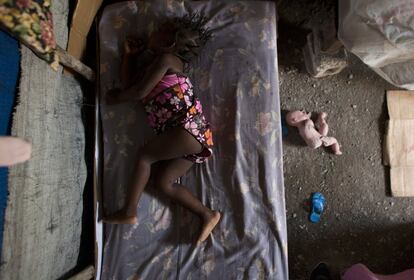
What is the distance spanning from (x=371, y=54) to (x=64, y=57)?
1231 millimetres

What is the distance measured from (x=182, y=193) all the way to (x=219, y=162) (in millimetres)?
222

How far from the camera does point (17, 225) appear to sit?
3.76 feet

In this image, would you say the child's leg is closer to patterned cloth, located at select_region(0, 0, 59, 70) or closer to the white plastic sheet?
patterned cloth, located at select_region(0, 0, 59, 70)

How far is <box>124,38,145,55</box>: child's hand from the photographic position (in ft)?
5.10

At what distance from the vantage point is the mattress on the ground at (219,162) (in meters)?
1.53

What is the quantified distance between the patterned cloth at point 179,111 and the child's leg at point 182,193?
0.09 metres

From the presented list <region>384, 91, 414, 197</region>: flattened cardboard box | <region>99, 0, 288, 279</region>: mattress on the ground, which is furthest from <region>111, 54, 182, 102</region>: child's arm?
<region>384, 91, 414, 197</region>: flattened cardboard box

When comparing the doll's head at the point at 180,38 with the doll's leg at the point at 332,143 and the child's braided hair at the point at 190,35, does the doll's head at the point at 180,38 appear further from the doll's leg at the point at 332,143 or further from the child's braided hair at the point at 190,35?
the doll's leg at the point at 332,143

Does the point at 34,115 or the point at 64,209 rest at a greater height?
the point at 34,115

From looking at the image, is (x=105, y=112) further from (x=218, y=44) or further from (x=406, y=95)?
(x=406, y=95)

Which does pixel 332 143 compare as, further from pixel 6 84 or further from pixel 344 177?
pixel 6 84

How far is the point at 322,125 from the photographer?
1.86 m

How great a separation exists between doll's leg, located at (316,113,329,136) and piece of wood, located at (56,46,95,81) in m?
1.19

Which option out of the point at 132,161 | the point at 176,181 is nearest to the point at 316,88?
the point at 176,181
